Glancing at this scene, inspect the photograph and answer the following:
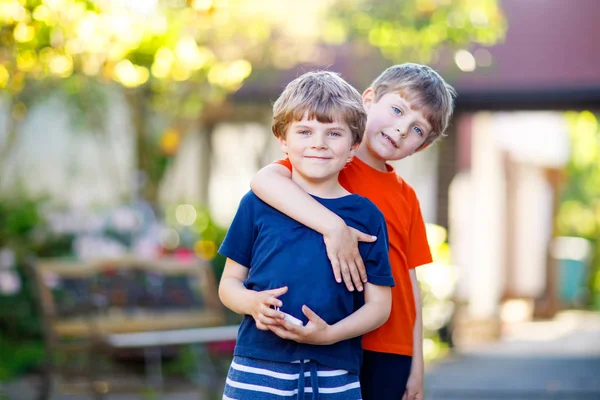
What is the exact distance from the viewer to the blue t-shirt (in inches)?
98.3

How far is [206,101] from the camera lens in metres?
8.42

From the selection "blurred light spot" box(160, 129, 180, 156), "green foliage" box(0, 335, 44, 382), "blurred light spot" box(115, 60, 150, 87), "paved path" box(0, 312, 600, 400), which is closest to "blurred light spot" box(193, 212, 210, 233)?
"blurred light spot" box(160, 129, 180, 156)

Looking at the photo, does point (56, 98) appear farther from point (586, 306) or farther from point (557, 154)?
point (557, 154)

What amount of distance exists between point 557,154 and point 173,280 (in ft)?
59.0

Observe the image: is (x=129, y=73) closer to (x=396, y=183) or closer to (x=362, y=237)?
(x=396, y=183)

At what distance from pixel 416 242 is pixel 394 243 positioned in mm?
151

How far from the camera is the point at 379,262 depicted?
258cm

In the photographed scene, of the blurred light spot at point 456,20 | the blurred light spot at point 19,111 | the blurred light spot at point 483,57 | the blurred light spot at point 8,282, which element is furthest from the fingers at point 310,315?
the blurred light spot at point 483,57

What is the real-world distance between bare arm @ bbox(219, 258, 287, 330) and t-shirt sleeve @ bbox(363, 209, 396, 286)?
250 mm

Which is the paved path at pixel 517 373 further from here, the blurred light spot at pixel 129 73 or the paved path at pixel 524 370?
the blurred light spot at pixel 129 73

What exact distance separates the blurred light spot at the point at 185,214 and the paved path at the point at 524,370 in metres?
2.76

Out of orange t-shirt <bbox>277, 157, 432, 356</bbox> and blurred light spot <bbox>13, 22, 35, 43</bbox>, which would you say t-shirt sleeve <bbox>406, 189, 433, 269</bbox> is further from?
blurred light spot <bbox>13, 22, 35, 43</bbox>

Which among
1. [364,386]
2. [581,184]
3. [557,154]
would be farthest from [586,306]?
[364,386]

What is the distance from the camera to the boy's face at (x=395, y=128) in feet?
9.06
